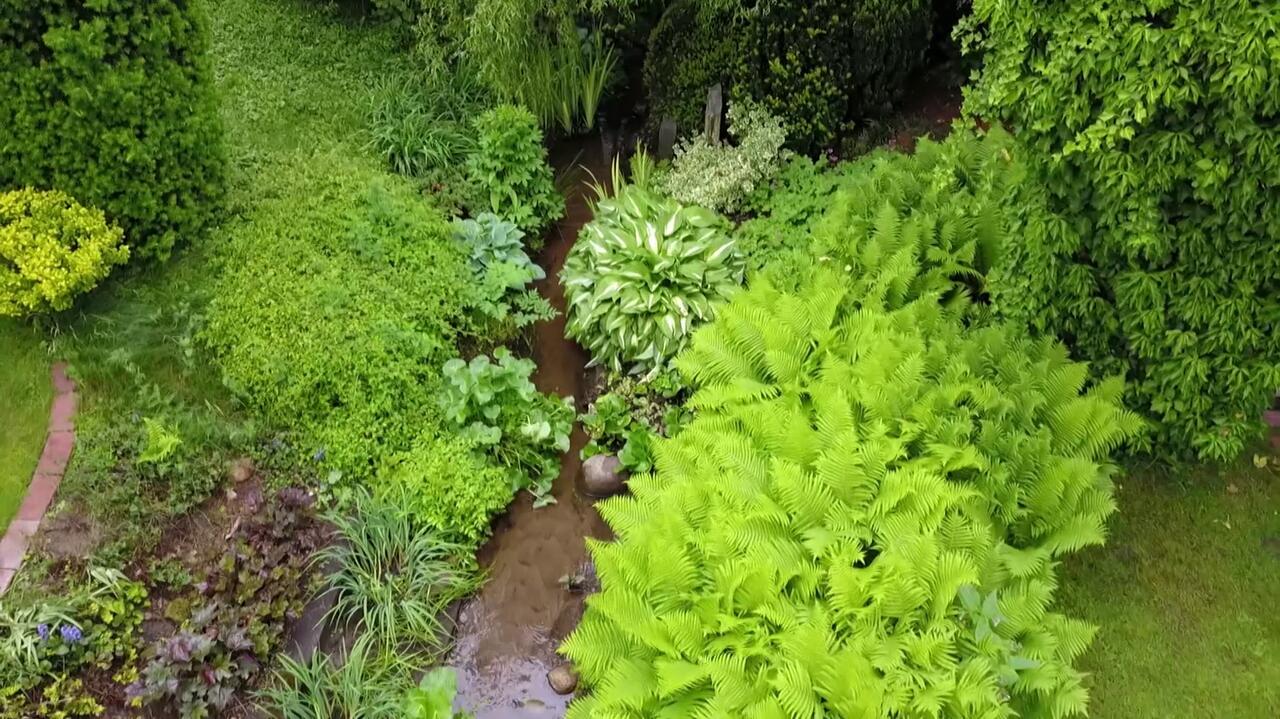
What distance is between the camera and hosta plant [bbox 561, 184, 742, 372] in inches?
235

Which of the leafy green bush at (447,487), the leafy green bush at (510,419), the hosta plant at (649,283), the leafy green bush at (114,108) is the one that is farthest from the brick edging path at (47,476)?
the hosta plant at (649,283)

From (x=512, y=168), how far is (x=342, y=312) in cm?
209

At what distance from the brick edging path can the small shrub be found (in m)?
1.57

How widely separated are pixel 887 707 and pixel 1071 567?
2001 millimetres

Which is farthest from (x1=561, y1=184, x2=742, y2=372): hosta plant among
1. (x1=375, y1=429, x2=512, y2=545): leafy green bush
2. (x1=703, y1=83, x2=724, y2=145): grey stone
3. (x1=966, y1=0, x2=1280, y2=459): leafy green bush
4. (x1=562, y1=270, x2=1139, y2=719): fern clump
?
(x1=966, y1=0, x2=1280, y2=459): leafy green bush

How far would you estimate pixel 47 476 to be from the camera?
503 cm

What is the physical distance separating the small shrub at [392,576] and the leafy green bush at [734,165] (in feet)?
10.6

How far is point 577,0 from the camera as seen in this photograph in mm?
7199

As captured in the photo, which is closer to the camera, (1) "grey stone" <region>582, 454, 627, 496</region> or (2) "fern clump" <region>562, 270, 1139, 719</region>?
(2) "fern clump" <region>562, 270, 1139, 719</region>

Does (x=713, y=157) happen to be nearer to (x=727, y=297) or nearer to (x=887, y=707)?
(x=727, y=297)

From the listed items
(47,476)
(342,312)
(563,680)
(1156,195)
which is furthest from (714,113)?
(47,476)

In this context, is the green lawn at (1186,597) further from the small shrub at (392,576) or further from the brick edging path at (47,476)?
the brick edging path at (47,476)

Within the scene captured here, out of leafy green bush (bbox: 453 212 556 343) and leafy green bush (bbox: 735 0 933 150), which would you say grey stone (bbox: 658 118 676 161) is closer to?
leafy green bush (bbox: 735 0 933 150)

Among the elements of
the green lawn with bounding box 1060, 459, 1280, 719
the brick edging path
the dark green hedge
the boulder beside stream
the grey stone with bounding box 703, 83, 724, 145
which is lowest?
the boulder beside stream
